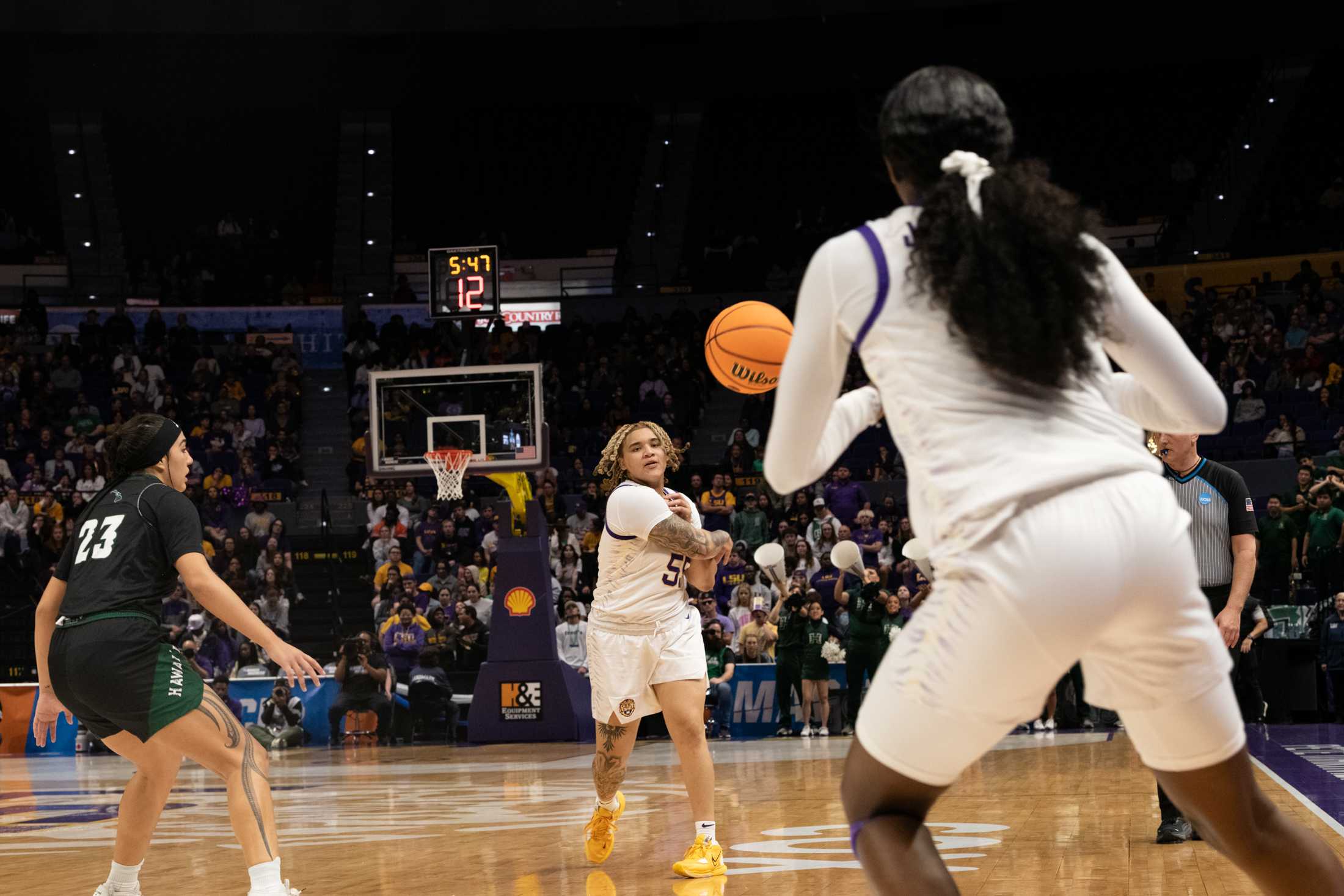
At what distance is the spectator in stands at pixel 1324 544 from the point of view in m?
15.1

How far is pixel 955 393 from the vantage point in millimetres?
2430

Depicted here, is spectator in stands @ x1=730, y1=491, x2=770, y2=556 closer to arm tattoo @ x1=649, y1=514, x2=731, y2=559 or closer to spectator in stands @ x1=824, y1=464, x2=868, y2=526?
spectator in stands @ x1=824, y1=464, x2=868, y2=526

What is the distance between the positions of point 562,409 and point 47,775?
43.1 ft

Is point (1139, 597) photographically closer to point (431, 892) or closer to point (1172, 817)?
point (431, 892)

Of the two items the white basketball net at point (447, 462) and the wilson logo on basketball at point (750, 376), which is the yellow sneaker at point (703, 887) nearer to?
the wilson logo on basketball at point (750, 376)

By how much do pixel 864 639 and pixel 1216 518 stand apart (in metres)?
8.93

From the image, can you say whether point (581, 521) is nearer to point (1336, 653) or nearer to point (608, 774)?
point (1336, 653)

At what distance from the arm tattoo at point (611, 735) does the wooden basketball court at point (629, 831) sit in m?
0.52

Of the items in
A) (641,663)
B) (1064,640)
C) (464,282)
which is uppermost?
(464,282)

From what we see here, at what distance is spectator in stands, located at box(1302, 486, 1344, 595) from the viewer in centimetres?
1507

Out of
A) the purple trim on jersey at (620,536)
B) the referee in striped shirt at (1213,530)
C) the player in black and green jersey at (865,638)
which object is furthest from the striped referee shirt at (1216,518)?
the player in black and green jersey at (865,638)

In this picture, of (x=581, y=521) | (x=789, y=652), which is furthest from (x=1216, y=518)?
(x=581, y=521)

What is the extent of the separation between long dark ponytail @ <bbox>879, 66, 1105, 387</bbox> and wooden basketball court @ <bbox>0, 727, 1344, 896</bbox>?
314 centimetres

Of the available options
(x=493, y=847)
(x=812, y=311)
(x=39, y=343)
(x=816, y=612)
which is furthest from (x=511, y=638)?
(x=39, y=343)
